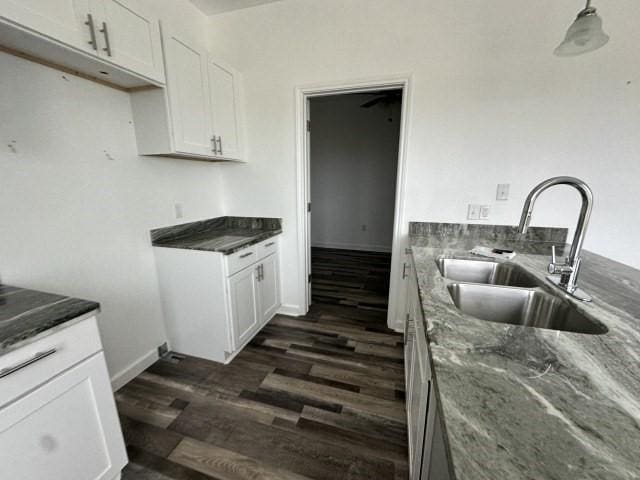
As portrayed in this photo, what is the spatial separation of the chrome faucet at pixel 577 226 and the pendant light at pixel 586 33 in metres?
0.67

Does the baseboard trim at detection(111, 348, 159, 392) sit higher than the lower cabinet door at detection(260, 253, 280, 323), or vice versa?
the lower cabinet door at detection(260, 253, 280, 323)

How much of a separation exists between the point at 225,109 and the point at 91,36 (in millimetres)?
971

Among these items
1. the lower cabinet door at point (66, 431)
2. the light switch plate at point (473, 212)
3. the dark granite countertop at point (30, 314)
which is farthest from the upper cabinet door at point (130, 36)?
the light switch plate at point (473, 212)

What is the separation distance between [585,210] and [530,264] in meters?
0.56

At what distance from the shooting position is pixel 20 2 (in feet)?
3.24

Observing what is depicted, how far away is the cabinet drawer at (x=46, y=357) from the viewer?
2.62ft

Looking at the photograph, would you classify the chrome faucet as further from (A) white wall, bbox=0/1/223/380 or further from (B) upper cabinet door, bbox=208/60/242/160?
(A) white wall, bbox=0/1/223/380

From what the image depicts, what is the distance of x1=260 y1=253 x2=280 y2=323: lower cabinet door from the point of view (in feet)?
7.64

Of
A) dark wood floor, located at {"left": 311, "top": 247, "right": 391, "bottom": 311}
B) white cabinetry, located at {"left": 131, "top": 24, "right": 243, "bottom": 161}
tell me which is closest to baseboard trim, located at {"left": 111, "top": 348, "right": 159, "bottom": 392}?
white cabinetry, located at {"left": 131, "top": 24, "right": 243, "bottom": 161}

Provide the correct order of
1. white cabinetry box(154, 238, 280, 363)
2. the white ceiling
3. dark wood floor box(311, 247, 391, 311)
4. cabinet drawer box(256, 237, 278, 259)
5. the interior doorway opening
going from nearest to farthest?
white cabinetry box(154, 238, 280, 363)
the white ceiling
cabinet drawer box(256, 237, 278, 259)
dark wood floor box(311, 247, 391, 311)
the interior doorway opening

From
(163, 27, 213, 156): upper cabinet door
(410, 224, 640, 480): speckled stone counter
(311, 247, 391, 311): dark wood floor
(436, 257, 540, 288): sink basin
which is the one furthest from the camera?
(311, 247, 391, 311): dark wood floor

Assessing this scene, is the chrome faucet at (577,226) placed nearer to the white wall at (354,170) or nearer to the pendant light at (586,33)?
the pendant light at (586,33)

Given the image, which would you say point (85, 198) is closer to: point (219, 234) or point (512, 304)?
point (219, 234)

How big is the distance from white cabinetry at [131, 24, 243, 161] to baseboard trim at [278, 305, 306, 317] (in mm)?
1544
